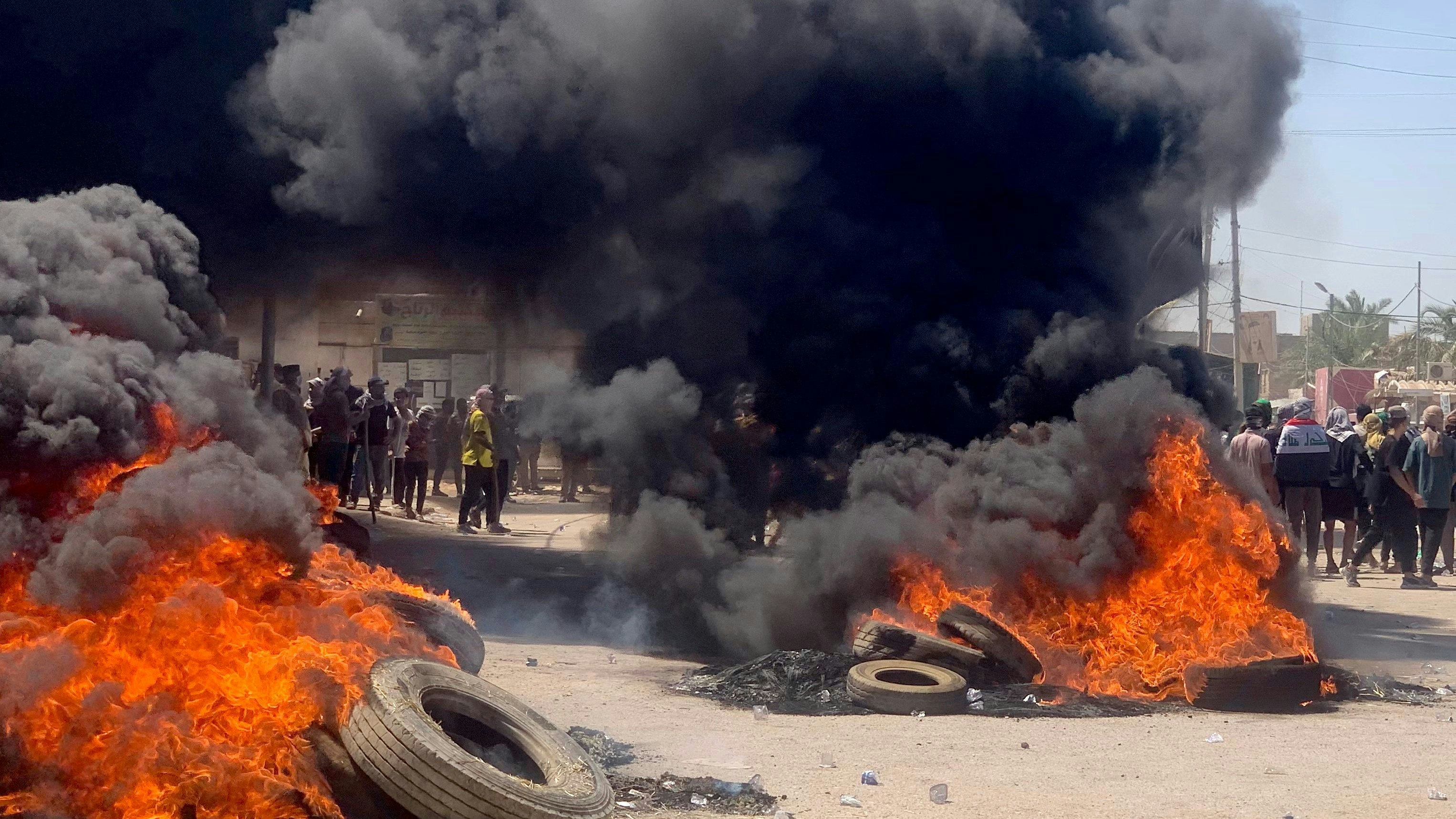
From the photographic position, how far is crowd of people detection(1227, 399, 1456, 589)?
15.4 metres

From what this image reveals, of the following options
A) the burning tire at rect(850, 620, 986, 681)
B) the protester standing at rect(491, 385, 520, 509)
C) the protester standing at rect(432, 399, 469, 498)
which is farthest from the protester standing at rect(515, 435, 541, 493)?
the burning tire at rect(850, 620, 986, 681)

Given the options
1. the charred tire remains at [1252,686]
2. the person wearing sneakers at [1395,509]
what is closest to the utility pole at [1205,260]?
the person wearing sneakers at [1395,509]

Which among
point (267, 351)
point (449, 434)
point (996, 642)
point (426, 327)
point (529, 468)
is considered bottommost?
point (996, 642)

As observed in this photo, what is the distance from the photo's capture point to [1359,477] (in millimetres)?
17453

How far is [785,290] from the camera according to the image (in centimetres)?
1375

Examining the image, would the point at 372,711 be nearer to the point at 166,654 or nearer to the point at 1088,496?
the point at 166,654

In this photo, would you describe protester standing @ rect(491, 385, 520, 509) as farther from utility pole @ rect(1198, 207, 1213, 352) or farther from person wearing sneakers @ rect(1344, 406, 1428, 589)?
person wearing sneakers @ rect(1344, 406, 1428, 589)

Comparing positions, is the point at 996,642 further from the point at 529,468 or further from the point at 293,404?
the point at 529,468

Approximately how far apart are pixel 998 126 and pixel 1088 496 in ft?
15.7

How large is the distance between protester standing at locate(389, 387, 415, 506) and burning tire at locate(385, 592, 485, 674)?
11730 millimetres

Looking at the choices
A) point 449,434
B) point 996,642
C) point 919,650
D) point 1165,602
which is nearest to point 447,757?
point 919,650

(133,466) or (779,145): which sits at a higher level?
(779,145)

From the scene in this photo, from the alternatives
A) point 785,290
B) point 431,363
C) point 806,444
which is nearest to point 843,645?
point 806,444

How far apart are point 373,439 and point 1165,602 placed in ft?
38.1
